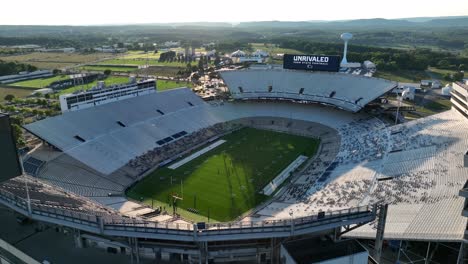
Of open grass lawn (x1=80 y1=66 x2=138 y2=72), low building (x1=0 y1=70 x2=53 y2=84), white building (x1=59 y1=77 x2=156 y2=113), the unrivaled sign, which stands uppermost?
the unrivaled sign

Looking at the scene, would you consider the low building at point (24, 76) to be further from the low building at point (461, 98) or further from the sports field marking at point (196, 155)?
the low building at point (461, 98)

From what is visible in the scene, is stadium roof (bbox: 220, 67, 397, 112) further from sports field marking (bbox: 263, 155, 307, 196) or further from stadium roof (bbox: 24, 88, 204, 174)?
sports field marking (bbox: 263, 155, 307, 196)

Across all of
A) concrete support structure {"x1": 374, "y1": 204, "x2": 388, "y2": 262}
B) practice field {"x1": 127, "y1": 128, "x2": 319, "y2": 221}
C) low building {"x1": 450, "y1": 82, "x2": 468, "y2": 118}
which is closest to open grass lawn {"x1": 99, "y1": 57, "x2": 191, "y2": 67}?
practice field {"x1": 127, "y1": 128, "x2": 319, "y2": 221}

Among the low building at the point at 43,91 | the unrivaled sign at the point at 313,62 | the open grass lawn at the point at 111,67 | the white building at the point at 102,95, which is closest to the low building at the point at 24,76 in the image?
the open grass lawn at the point at 111,67

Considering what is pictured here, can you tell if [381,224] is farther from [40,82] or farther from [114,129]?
[40,82]

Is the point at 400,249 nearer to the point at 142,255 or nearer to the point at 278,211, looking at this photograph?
the point at 278,211

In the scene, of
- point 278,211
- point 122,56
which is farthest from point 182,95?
point 122,56
